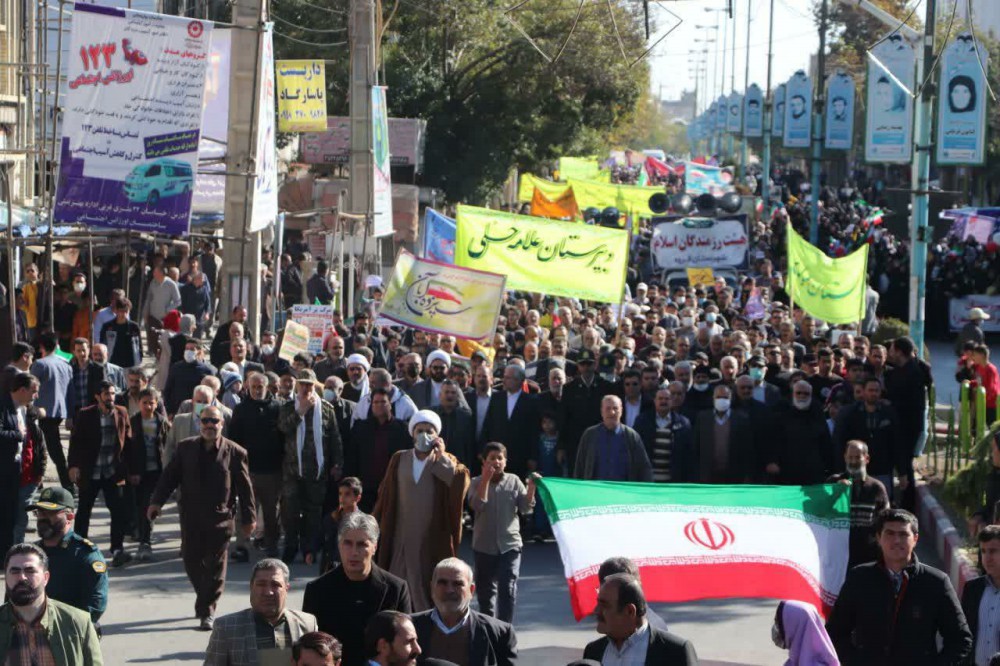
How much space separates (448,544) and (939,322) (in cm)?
2161

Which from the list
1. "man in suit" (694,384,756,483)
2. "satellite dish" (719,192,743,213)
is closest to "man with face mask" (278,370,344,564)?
"man in suit" (694,384,756,483)

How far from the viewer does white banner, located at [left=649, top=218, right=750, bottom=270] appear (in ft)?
94.1

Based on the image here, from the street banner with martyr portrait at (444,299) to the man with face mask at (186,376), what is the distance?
250cm

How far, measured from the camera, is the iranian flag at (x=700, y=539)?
8.99 metres

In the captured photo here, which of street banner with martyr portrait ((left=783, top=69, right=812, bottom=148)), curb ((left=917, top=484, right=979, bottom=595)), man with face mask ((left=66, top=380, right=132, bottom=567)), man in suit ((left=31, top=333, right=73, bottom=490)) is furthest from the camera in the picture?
street banner with martyr portrait ((left=783, top=69, right=812, bottom=148))

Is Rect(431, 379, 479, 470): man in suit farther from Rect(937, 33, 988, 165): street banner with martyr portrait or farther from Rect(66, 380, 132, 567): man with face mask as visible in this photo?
Rect(937, 33, 988, 165): street banner with martyr portrait

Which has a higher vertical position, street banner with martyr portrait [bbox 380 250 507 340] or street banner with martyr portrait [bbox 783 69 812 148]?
street banner with martyr portrait [bbox 783 69 812 148]

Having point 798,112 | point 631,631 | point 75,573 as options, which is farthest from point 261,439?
point 798,112

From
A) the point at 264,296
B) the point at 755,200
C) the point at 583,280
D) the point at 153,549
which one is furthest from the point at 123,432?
the point at 755,200

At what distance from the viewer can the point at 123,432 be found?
1184 cm

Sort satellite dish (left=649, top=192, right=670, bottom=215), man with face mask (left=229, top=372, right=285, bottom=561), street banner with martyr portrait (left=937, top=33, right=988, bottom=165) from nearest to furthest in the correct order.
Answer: man with face mask (left=229, top=372, right=285, bottom=561)
street banner with martyr portrait (left=937, top=33, right=988, bottom=165)
satellite dish (left=649, top=192, right=670, bottom=215)

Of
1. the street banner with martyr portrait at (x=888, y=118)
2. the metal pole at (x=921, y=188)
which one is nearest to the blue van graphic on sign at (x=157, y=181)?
the metal pole at (x=921, y=188)

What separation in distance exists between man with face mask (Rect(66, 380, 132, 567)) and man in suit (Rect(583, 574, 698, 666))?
6.55 meters

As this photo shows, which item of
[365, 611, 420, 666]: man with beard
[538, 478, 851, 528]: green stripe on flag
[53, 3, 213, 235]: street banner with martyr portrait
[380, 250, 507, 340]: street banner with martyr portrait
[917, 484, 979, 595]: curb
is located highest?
[53, 3, 213, 235]: street banner with martyr portrait
